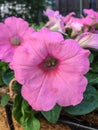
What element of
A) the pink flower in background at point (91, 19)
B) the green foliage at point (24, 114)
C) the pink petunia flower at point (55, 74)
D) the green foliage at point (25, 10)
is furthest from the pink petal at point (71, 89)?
the green foliage at point (25, 10)

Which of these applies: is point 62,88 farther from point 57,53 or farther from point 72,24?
point 72,24

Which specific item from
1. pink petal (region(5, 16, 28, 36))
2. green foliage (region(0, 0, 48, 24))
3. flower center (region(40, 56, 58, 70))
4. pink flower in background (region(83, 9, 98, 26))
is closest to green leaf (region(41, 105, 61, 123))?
flower center (region(40, 56, 58, 70))

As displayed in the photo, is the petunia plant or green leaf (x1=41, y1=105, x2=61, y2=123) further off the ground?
the petunia plant

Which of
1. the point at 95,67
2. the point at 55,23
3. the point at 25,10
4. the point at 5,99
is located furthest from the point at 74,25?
the point at 25,10

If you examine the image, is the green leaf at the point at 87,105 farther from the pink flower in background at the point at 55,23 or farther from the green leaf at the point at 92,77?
the pink flower in background at the point at 55,23

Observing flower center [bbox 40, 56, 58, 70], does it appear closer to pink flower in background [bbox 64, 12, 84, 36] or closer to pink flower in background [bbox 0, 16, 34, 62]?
pink flower in background [bbox 0, 16, 34, 62]
